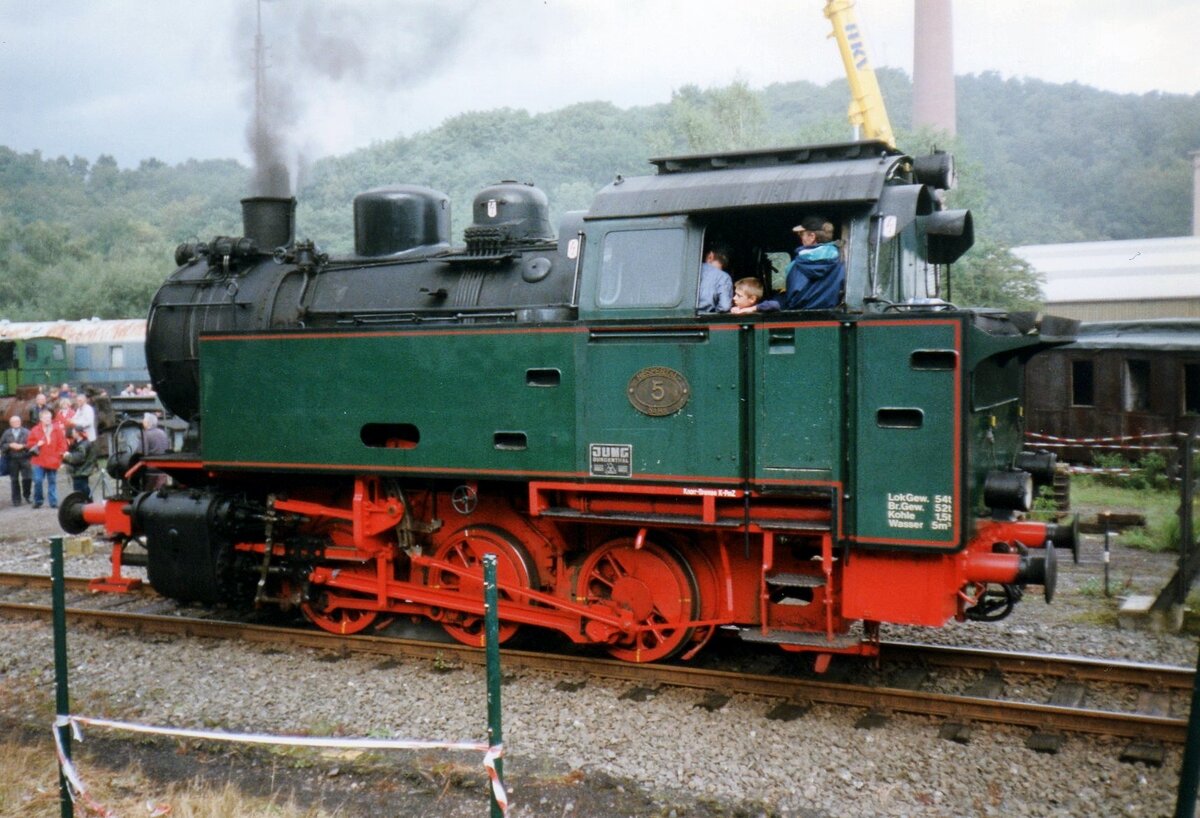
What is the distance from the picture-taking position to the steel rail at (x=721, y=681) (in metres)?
5.78

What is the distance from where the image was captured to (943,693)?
6.33 m

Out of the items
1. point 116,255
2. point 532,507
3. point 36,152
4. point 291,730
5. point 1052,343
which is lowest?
point 291,730

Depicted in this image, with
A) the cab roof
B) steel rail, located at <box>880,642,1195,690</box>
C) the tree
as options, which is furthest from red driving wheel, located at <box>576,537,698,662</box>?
the tree

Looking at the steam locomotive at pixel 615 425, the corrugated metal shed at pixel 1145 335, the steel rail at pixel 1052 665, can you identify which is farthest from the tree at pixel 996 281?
the steel rail at pixel 1052 665

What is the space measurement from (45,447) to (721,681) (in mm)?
13188

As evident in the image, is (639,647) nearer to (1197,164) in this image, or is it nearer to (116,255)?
(1197,164)

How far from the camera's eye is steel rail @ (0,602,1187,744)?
228 inches

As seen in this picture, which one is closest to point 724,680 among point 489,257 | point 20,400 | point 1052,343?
point 1052,343

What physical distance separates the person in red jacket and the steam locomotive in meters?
7.83

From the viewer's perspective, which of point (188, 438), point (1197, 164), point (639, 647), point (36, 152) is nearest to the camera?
point (639, 647)

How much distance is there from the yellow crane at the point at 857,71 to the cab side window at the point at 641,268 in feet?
76.3

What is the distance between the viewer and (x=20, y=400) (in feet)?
75.6

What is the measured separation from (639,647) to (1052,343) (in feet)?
11.3

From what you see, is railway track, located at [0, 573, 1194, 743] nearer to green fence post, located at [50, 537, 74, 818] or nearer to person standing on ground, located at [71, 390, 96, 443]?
green fence post, located at [50, 537, 74, 818]
